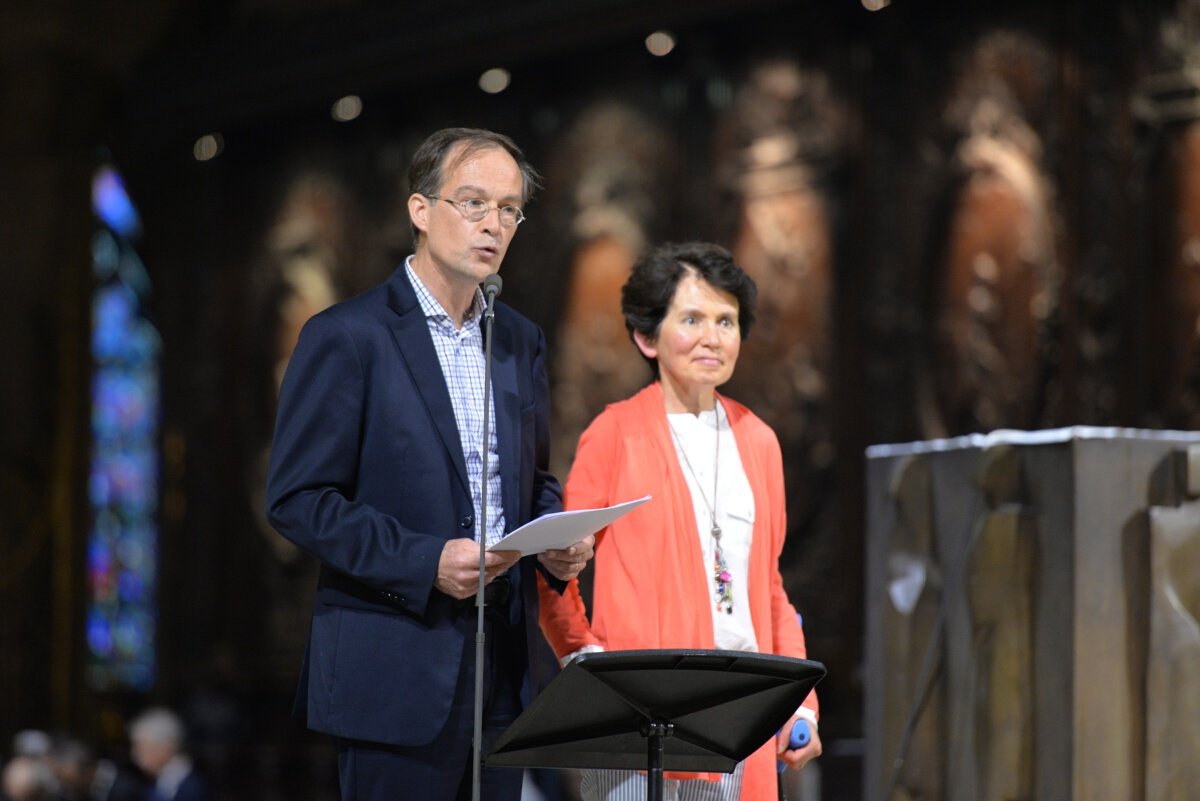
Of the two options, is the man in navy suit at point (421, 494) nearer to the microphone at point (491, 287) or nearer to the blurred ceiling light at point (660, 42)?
the microphone at point (491, 287)

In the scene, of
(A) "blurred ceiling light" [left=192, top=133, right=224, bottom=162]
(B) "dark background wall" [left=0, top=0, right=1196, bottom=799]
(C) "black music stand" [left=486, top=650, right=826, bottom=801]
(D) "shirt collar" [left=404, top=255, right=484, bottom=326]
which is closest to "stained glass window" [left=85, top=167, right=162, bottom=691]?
(B) "dark background wall" [left=0, top=0, right=1196, bottom=799]

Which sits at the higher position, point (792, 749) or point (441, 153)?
point (441, 153)

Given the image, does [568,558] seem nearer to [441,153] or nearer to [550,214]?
[441,153]

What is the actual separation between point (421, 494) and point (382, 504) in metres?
0.07

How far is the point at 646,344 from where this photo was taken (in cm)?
339

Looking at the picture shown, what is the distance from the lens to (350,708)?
9.00 ft

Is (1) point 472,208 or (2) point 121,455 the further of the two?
(2) point 121,455

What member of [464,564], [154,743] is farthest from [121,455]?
[464,564]

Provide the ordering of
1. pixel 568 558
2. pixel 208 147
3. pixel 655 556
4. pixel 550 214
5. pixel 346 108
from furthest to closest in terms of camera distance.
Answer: pixel 208 147, pixel 346 108, pixel 550 214, pixel 655 556, pixel 568 558

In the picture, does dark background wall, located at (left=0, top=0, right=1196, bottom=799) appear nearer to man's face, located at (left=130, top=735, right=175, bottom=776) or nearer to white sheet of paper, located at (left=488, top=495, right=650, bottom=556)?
man's face, located at (left=130, top=735, right=175, bottom=776)

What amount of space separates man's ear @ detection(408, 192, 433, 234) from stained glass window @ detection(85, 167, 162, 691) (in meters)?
9.00

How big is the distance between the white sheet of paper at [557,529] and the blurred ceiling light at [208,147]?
9.26m

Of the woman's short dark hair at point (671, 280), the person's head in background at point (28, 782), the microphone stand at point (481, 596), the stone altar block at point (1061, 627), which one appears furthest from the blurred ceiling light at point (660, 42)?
the microphone stand at point (481, 596)

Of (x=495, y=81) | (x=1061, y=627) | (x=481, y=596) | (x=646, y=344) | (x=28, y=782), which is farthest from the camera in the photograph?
(x=495, y=81)
